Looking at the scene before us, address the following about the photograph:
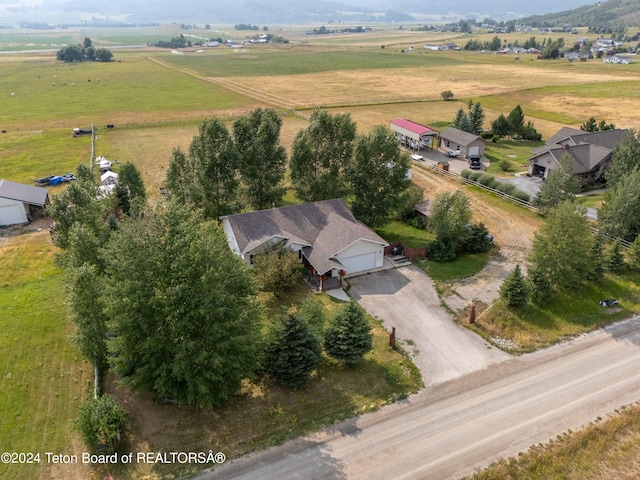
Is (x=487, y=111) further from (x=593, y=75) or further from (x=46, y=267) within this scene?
(x=46, y=267)

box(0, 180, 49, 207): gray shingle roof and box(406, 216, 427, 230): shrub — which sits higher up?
box(0, 180, 49, 207): gray shingle roof

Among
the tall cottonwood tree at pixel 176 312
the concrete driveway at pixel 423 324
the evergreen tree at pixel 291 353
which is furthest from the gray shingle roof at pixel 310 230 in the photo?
the tall cottonwood tree at pixel 176 312

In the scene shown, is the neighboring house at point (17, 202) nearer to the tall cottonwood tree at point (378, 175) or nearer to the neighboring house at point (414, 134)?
the tall cottonwood tree at point (378, 175)

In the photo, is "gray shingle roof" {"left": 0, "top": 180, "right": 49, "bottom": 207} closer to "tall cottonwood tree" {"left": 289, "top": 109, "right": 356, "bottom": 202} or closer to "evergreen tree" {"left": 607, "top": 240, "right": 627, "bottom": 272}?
"tall cottonwood tree" {"left": 289, "top": 109, "right": 356, "bottom": 202}

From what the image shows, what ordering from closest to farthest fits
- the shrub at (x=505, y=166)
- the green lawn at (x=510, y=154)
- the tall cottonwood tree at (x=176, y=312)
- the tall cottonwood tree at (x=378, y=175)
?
1. the tall cottonwood tree at (x=176, y=312)
2. the tall cottonwood tree at (x=378, y=175)
3. the shrub at (x=505, y=166)
4. the green lawn at (x=510, y=154)

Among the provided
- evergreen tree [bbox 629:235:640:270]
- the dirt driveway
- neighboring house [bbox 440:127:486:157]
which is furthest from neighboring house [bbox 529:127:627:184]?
evergreen tree [bbox 629:235:640:270]

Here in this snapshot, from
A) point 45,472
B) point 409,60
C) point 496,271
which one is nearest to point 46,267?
point 45,472
